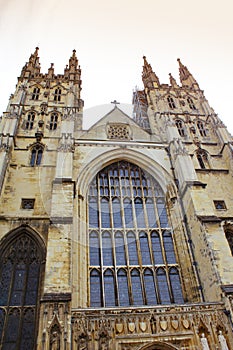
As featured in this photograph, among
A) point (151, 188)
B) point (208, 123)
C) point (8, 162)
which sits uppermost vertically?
point (208, 123)

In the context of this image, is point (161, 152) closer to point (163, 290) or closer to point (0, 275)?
point (163, 290)

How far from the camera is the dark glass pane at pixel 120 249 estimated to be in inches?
447

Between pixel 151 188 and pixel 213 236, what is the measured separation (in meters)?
4.29

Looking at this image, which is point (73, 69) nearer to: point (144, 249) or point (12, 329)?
point (144, 249)

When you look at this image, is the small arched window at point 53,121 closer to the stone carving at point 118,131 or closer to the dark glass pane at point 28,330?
the stone carving at point 118,131

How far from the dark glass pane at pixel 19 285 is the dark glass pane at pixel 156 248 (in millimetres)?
5073

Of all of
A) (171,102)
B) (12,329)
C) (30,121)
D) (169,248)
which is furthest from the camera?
(171,102)

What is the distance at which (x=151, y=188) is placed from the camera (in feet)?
46.1

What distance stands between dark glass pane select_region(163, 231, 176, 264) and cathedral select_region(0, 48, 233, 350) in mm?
47

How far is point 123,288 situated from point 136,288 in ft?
1.63

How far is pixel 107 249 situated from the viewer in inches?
456

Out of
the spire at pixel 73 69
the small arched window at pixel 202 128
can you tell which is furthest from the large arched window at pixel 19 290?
the spire at pixel 73 69

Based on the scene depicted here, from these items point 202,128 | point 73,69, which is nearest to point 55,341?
point 202,128

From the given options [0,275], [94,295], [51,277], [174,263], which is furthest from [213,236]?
[0,275]
